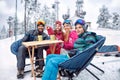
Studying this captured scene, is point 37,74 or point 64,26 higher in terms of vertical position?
point 64,26

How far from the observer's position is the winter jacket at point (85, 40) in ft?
11.7

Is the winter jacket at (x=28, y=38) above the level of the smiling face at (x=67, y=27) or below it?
below

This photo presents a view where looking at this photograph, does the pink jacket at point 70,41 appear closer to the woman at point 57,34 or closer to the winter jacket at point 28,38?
the woman at point 57,34

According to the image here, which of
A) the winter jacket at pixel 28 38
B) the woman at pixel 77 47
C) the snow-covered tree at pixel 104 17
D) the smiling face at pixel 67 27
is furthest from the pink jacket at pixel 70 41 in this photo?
the snow-covered tree at pixel 104 17

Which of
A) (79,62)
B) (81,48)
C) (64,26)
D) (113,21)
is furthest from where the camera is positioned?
(113,21)

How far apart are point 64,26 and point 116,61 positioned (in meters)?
1.82

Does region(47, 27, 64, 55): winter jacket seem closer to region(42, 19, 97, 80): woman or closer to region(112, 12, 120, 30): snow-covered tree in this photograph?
region(42, 19, 97, 80): woman

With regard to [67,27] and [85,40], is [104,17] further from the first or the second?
[85,40]

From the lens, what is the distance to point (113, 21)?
1719 inches

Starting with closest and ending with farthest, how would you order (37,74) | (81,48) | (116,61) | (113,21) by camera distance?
(81,48) → (37,74) → (116,61) → (113,21)

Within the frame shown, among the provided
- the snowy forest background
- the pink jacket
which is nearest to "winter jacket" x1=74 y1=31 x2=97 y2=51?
the pink jacket

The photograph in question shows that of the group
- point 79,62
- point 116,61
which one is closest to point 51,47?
point 79,62

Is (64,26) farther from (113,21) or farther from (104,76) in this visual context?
(113,21)

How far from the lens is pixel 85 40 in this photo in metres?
3.61
